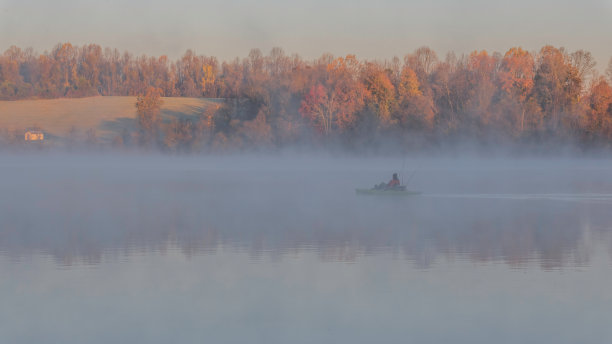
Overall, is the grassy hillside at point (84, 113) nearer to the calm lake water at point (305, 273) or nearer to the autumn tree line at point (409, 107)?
the autumn tree line at point (409, 107)

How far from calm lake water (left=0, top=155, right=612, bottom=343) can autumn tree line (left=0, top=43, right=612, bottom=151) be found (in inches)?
2162

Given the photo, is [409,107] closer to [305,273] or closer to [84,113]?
[84,113]

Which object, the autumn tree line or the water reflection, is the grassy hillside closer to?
the autumn tree line

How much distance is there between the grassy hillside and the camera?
118062 mm

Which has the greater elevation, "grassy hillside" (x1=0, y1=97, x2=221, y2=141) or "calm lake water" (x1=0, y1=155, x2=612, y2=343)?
"grassy hillside" (x1=0, y1=97, x2=221, y2=141)

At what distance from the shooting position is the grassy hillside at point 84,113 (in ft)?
387

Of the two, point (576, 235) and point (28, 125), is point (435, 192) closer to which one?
point (576, 235)

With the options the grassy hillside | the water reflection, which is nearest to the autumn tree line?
the grassy hillside

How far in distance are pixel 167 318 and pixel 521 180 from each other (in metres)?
43.5

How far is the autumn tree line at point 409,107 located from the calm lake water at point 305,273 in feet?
180

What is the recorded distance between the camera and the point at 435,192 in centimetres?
4153

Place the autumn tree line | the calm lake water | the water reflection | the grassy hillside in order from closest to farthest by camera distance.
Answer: the calm lake water < the water reflection < the autumn tree line < the grassy hillside

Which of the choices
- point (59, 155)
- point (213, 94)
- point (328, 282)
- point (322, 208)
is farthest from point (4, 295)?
point (213, 94)

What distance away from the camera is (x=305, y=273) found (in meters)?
16.1
